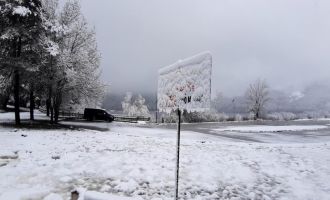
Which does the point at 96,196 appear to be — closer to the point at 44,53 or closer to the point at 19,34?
the point at 19,34

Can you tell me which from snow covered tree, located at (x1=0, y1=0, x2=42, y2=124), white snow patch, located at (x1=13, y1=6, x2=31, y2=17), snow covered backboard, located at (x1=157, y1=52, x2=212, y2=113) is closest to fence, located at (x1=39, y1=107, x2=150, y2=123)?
snow covered tree, located at (x1=0, y1=0, x2=42, y2=124)

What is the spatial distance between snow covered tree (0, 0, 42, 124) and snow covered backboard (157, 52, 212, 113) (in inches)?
736

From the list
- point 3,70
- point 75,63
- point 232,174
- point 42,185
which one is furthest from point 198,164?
point 75,63

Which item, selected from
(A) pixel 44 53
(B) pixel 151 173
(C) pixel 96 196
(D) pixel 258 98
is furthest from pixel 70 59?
(D) pixel 258 98

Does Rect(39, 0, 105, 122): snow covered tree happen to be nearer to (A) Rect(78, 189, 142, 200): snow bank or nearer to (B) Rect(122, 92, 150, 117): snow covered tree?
(A) Rect(78, 189, 142, 200): snow bank

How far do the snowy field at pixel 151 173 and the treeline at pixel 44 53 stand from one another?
11.7 m

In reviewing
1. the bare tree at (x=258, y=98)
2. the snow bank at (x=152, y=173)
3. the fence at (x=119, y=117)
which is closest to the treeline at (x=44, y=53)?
the snow bank at (x=152, y=173)

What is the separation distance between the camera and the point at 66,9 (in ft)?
104

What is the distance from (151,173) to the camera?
9516 millimetres

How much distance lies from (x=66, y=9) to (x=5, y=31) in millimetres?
10011

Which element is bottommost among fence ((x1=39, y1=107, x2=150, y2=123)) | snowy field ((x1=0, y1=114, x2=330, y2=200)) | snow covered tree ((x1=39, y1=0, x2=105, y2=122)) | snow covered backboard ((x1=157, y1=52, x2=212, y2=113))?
snowy field ((x1=0, y1=114, x2=330, y2=200))

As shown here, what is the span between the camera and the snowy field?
799 cm

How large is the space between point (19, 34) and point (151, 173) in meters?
17.6

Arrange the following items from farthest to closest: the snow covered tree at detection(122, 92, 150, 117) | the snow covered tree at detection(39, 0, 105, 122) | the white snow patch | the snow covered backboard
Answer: the snow covered tree at detection(122, 92, 150, 117) < the snow covered tree at detection(39, 0, 105, 122) < the white snow patch < the snow covered backboard
